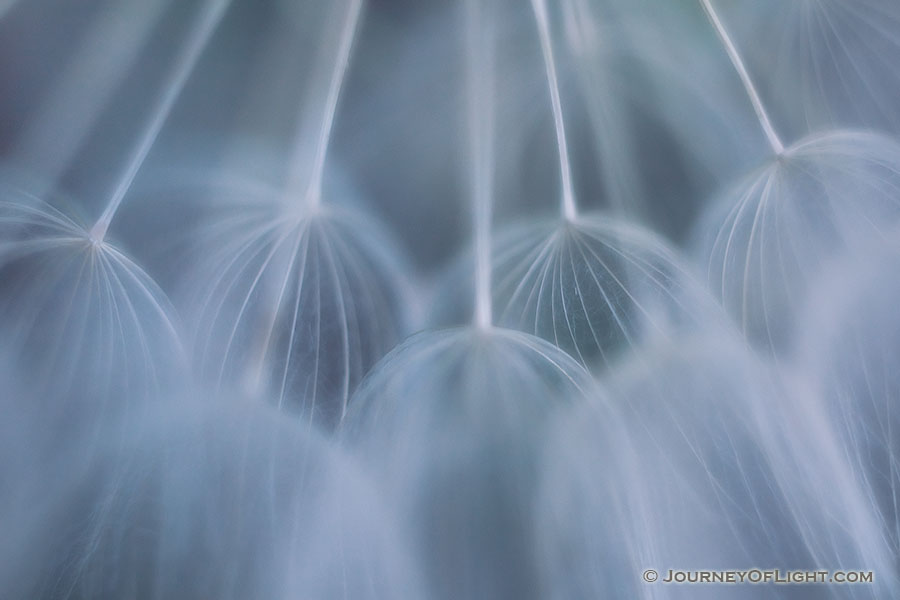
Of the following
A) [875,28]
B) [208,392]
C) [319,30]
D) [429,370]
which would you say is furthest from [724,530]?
[319,30]

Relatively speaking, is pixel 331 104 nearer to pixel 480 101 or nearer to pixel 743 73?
pixel 480 101

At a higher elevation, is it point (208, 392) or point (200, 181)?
point (200, 181)

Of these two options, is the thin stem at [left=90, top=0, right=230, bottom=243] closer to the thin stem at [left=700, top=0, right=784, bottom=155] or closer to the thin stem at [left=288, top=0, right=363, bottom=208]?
the thin stem at [left=288, top=0, right=363, bottom=208]

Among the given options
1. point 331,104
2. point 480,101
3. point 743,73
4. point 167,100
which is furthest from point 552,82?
point 167,100

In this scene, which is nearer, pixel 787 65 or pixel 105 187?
pixel 105 187

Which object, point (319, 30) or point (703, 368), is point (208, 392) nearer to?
point (319, 30)

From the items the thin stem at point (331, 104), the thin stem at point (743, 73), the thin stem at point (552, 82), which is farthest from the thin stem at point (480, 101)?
the thin stem at point (743, 73)
